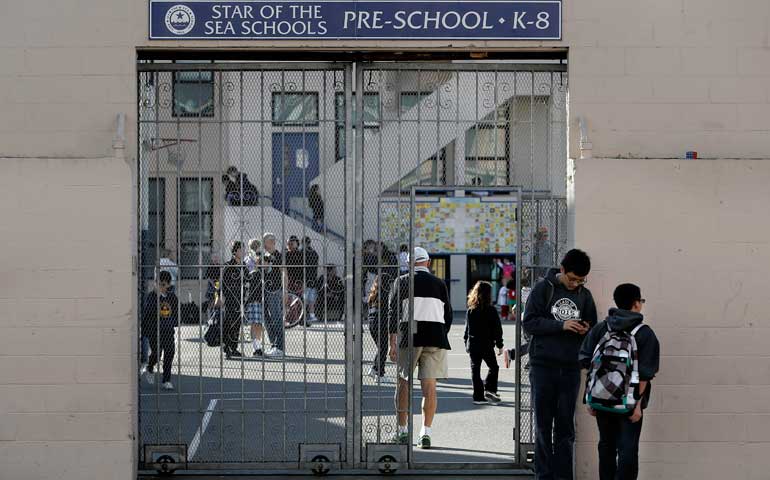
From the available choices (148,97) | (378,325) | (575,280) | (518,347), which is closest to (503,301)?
(518,347)

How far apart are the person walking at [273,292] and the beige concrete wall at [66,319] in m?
1.06

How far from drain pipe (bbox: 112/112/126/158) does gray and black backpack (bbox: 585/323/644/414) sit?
12.4 ft

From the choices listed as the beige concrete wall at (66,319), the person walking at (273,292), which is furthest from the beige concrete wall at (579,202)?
the person walking at (273,292)

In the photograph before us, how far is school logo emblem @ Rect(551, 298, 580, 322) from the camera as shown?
28.1 feet

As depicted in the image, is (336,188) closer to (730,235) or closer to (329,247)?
(329,247)

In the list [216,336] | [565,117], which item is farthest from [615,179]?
[216,336]

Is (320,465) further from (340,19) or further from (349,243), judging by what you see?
(340,19)

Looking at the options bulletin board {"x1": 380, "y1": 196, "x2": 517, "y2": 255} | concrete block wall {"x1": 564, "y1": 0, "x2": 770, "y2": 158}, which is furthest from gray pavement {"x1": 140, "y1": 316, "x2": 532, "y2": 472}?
concrete block wall {"x1": 564, "y1": 0, "x2": 770, "y2": 158}

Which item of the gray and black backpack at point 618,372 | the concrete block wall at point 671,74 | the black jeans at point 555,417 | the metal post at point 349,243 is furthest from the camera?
the metal post at point 349,243

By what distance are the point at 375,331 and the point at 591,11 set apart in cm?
299

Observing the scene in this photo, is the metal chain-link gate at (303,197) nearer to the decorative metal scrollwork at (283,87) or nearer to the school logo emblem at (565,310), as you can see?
the decorative metal scrollwork at (283,87)

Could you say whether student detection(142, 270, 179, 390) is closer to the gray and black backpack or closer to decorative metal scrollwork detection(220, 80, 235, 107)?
decorative metal scrollwork detection(220, 80, 235, 107)

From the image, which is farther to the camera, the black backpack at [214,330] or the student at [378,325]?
the student at [378,325]

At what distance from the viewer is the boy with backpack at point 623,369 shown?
7.79 metres
